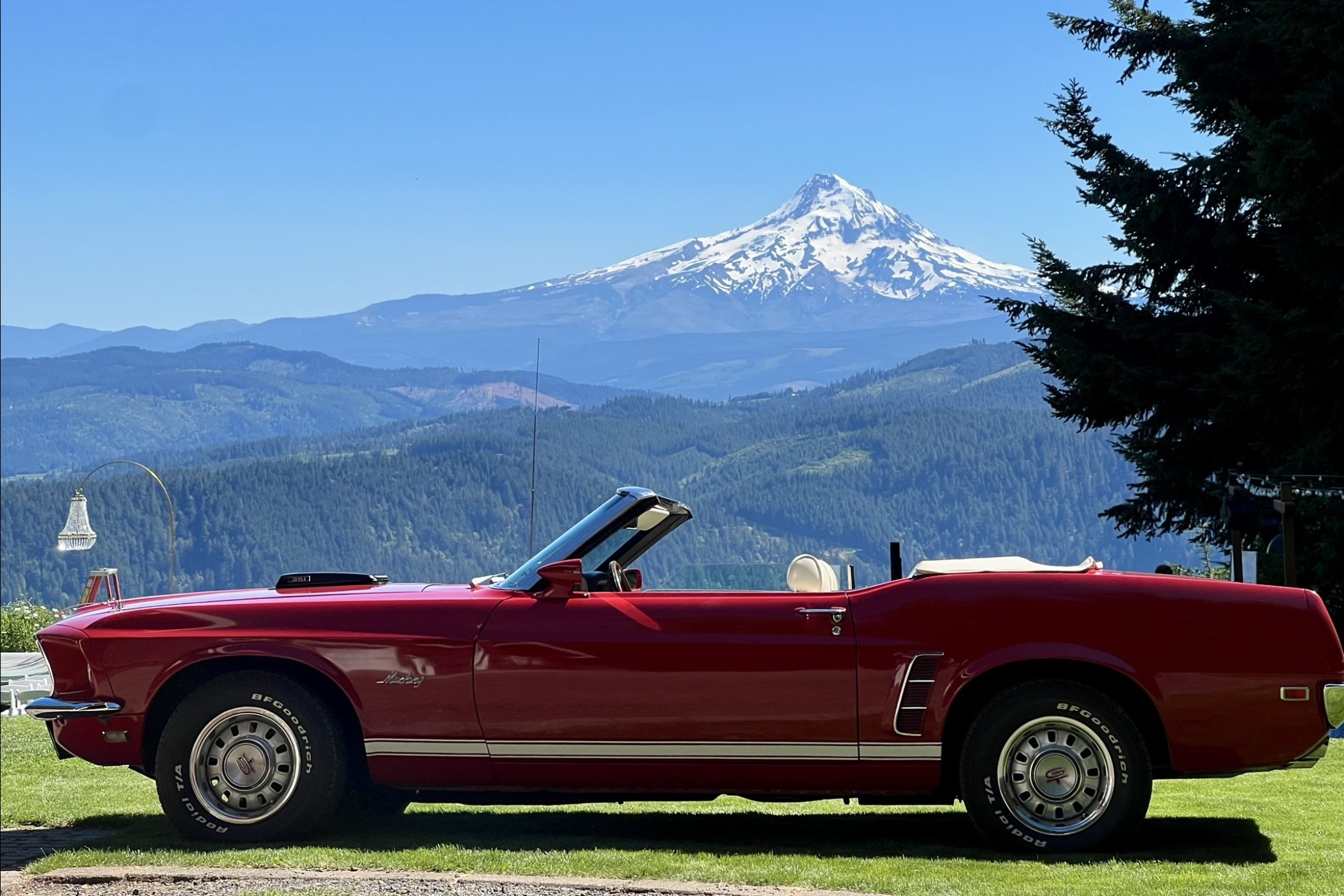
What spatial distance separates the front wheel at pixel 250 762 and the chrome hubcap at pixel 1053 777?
268 centimetres

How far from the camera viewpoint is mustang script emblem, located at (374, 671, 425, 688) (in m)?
6.29

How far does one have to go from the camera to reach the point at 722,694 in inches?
241

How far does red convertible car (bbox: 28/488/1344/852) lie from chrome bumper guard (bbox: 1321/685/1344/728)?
0.03 feet

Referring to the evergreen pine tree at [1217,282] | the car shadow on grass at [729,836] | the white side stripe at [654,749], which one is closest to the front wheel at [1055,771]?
the car shadow on grass at [729,836]

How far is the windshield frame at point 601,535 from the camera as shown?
21.7 ft

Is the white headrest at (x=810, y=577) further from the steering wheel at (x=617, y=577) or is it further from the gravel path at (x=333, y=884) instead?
the gravel path at (x=333, y=884)

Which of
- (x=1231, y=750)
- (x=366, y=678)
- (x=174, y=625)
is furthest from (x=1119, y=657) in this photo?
(x=174, y=625)

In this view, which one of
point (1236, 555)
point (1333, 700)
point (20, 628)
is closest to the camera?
point (1333, 700)

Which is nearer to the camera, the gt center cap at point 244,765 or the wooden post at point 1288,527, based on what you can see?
the gt center cap at point 244,765

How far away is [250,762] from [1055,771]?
3.21 m

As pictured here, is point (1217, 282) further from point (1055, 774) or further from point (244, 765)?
point (244, 765)

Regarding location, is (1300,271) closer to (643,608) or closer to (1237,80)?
(1237,80)

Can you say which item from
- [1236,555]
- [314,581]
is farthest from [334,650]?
[1236,555]

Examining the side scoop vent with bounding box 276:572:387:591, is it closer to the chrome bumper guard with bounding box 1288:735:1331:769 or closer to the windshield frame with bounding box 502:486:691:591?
the windshield frame with bounding box 502:486:691:591
